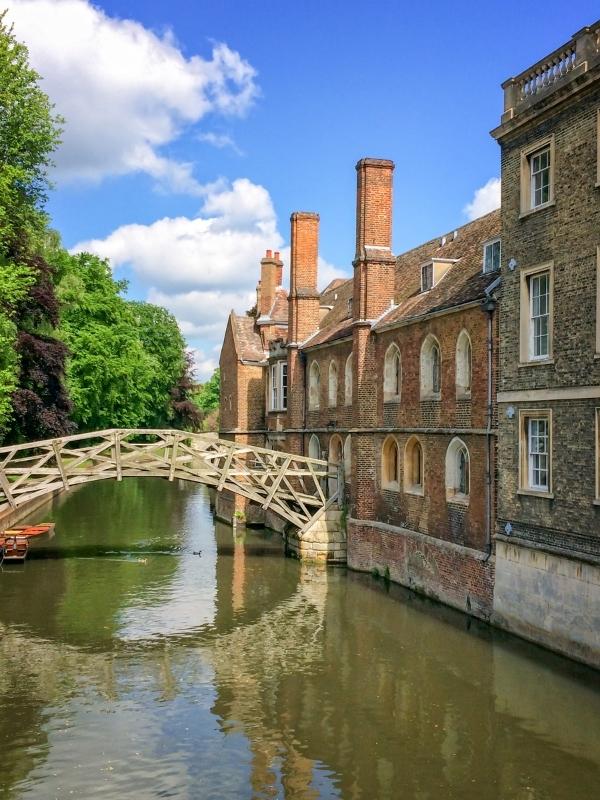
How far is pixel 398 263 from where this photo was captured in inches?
1183

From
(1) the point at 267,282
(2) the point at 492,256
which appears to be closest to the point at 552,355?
(2) the point at 492,256

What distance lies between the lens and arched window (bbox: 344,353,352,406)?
2622cm

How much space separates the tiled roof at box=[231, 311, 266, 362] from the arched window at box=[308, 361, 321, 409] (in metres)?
5.45

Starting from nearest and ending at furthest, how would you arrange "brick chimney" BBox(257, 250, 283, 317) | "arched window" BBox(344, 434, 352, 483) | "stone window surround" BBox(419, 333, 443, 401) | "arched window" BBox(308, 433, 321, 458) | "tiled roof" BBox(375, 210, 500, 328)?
"tiled roof" BBox(375, 210, 500, 328) < "stone window surround" BBox(419, 333, 443, 401) < "arched window" BBox(344, 434, 352, 483) < "arched window" BBox(308, 433, 321, 458) < "brick chimney" BBox(257, 250, 283, 317)

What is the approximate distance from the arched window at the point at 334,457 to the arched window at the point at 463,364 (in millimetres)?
7799

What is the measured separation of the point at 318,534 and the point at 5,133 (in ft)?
55.6

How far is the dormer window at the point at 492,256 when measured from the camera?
19547 mm

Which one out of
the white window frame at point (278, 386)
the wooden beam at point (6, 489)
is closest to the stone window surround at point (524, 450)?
the wooden beam at point (6, 489)

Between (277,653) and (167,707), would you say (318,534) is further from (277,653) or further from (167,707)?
(167,707)

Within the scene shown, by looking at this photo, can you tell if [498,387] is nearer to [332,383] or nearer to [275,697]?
[275,697]

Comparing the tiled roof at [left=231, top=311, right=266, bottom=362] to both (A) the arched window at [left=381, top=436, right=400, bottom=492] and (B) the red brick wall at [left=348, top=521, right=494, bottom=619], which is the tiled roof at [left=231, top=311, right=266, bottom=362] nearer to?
(B) the red brick wall at [left=348, top=521, right=494, bottom=619]

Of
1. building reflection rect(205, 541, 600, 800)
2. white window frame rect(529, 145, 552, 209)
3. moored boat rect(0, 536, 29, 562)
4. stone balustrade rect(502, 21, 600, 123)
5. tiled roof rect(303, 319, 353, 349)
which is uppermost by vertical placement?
stone balustrade rect(502, 21, 600, 123)

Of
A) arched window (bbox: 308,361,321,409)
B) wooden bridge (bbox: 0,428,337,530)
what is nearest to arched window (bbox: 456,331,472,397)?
wooden bridge (bbox: 0,428,337,530)

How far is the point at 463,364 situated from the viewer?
1923cm
